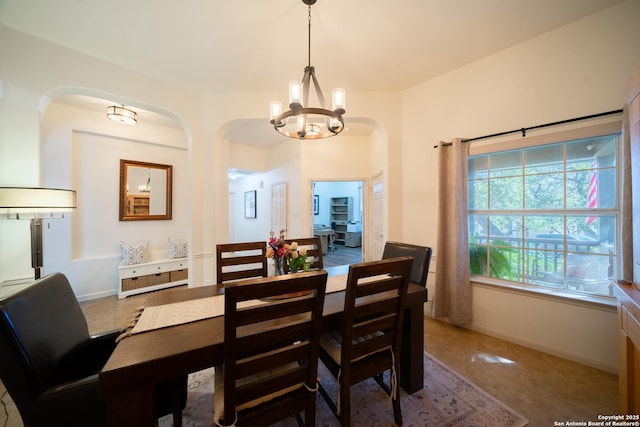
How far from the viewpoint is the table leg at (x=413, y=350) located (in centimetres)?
166

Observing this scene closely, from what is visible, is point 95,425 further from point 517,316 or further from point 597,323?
point 597,323

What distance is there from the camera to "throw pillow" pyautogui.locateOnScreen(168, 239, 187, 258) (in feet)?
13.0

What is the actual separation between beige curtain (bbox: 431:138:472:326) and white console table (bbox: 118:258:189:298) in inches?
156

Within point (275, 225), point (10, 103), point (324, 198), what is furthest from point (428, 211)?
point (324, 198)

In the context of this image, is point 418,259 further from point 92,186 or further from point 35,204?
point 92,186

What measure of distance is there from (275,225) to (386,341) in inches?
166

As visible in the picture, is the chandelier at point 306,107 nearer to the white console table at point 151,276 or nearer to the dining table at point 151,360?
the dining table at point 151,360

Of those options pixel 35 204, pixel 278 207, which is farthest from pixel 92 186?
pixel 278 207

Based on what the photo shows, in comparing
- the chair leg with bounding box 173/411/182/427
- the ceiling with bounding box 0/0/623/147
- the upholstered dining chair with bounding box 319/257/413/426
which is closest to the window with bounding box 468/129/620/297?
the ceiling with bounding box 0/0/623/147

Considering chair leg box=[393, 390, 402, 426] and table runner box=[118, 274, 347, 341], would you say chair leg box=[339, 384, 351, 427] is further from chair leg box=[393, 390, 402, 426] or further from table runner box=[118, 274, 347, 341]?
table runner box=[118, 274, 347, 341]

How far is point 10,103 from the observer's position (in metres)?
1.93

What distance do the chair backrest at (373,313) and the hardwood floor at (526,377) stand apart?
106cm

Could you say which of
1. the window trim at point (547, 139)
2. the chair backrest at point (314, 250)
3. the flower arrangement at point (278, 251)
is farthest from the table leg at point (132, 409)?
the window trim at point (547, 139)

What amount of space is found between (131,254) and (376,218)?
4.04m
